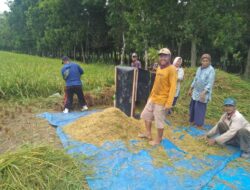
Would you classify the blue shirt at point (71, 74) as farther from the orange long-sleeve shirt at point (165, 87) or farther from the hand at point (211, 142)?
the hand at point (211, 142)

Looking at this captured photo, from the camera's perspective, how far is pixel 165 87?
3.89m

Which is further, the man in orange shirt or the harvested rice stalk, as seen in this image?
the harvested rice stalk

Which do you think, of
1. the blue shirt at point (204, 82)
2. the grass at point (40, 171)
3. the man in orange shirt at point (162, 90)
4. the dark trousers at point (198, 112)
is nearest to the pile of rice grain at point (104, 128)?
the man in orange shirt at point (162, 90)

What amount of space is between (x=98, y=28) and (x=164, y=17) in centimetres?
1089

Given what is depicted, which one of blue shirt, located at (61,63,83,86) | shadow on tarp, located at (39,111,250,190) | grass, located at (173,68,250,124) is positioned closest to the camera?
shadow on tarp, located at (39,111,250,190)

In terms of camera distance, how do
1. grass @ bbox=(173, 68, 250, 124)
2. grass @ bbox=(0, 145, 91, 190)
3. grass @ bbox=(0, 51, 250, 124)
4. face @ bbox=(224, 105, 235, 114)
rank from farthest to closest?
grass @ bbox=(0, 51, 250, 124) → grass @ bbox=(173, 68, 250, 124) → face @ bbox=(224, 105, 235, 114) → grass @ bbox=(0, 145, 91, 190)

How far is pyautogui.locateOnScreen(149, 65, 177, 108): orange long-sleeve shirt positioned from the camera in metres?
3.80

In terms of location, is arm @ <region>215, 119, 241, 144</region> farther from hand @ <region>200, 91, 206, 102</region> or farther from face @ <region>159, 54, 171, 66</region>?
face @ <region>159, 54, 171, 66</region>

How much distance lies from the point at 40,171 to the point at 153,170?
4.32ft

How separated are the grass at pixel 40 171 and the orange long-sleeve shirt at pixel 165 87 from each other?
140cm

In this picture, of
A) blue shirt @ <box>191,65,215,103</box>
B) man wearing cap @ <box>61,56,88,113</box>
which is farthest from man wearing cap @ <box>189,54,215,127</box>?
man wearing cap @ <box>61,56,88,113</box>

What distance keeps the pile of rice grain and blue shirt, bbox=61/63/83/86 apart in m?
1.39

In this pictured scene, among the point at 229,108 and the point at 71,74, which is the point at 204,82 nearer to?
the point at 229,108

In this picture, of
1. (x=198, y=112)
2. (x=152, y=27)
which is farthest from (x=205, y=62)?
(x=152, y=27)
